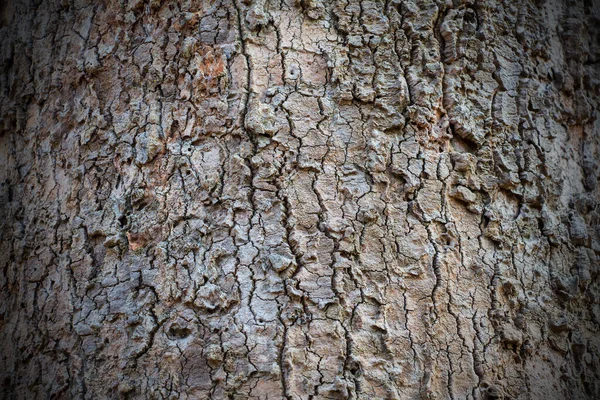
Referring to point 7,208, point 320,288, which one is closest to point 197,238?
point 320,288

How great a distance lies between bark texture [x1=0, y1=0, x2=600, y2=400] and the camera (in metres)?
1.40

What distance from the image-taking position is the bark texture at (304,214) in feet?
4.59

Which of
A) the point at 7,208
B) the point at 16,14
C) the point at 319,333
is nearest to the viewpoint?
the point at 319,333

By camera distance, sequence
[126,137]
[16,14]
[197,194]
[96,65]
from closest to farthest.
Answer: [197,194]
[126,137]
[96,65]
[16,14]

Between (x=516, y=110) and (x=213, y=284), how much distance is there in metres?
1.20

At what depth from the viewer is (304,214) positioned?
1442mm

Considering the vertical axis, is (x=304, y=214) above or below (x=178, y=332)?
above

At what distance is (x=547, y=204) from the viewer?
170 centimetres

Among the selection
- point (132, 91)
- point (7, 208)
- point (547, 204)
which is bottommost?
point (7, 208)

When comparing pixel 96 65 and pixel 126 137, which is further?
pixel 96 65

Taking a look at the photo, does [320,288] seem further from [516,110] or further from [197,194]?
[516,110]

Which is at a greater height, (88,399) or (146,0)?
(146,0)

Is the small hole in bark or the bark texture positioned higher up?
the bark texture

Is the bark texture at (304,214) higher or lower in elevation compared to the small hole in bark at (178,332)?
higher
